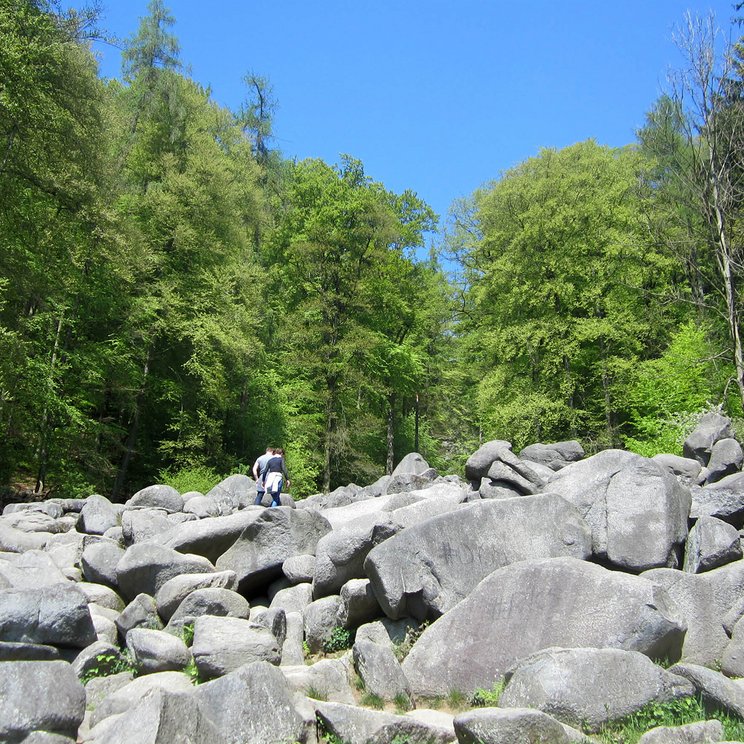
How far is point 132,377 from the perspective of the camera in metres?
23.7

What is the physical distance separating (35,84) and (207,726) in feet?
51.6

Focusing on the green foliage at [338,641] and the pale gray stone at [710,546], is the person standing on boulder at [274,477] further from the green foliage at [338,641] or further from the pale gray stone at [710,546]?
the pale gray stone at [710,546]

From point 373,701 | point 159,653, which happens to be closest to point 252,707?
point 373,701

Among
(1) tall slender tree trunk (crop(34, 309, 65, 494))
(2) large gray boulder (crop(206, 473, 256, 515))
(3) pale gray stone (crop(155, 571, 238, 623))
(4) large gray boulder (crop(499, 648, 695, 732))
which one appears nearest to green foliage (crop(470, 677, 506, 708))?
(4) large gray boulder (crop(499, 648, 695, 732))

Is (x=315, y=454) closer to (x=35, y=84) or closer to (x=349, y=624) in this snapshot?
(x=35, y=84)

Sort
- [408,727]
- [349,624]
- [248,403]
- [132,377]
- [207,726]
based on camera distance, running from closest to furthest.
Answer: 1. [207,726]
2. [408,727]
3. [349,624]
4. [132,377]
5. [248,403]

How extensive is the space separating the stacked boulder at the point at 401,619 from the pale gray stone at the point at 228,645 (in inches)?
1.0

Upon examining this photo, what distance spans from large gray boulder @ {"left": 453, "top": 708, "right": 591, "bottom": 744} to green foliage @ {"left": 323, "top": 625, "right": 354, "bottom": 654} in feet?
13.3

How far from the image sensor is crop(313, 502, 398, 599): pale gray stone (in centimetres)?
995

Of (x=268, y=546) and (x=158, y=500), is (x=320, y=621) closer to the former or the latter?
(x=268, y=546)

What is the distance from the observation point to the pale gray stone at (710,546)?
898cm

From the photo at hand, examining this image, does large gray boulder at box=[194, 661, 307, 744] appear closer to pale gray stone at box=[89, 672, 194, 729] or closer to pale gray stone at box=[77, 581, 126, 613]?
pale gray stone at box=[89, 672, 194, 729]

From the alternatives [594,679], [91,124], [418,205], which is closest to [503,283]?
[418,205]

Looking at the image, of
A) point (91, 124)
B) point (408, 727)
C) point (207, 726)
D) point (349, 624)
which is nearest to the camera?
point (207, 726)
